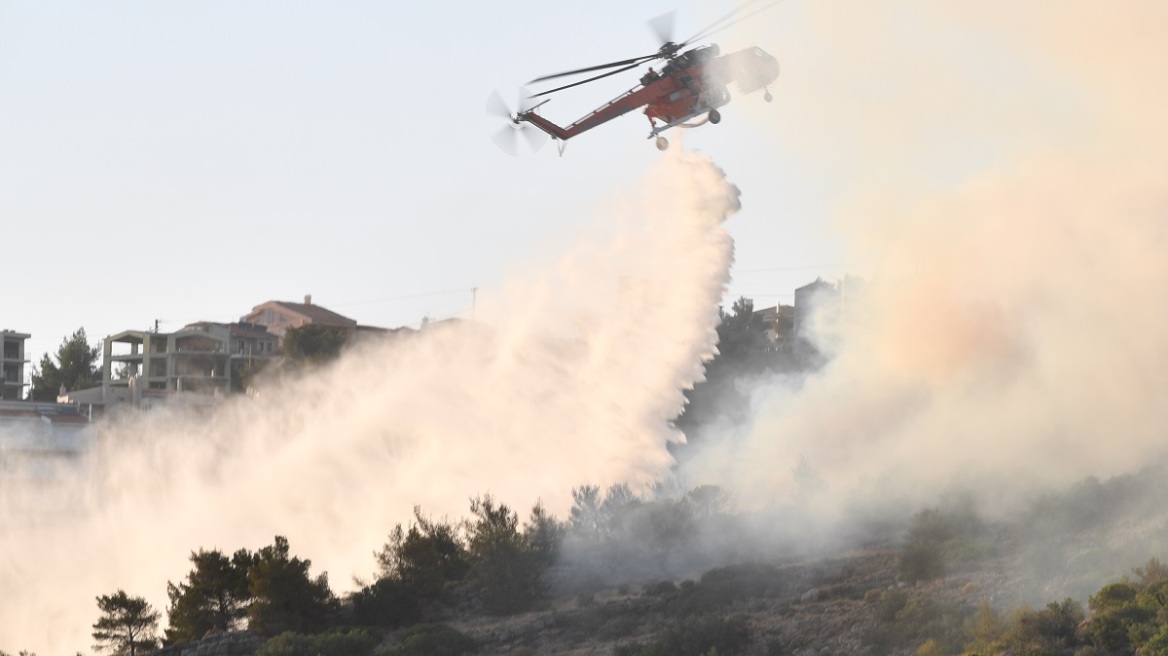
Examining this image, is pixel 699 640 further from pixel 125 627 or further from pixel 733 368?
pixel 733 368

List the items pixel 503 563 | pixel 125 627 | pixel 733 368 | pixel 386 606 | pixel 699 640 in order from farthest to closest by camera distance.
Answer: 1. pixel 733 368
2. pixel 125 627
3. pixel 503 563
4. pixel 386 606
5. pixel 699 640

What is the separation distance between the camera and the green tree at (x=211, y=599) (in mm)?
41969

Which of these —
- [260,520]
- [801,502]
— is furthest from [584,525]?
[260,520]

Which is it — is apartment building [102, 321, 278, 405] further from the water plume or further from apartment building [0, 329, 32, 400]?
the water plume

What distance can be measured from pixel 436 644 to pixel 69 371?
4305 inches

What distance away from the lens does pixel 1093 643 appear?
3000cm

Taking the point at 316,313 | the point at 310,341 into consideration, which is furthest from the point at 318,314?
the point at 310,341

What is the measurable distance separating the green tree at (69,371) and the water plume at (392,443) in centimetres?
6587

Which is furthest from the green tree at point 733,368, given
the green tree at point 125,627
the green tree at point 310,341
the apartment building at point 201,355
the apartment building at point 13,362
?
the apartment building at point 13,362

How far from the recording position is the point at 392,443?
53344mm

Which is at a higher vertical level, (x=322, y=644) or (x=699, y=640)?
(x=322, y=644)

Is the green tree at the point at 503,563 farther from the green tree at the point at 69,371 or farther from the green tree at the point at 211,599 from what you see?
the green tree at the point at 69,371

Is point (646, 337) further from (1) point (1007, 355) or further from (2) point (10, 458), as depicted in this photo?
(2) point (10, 458)

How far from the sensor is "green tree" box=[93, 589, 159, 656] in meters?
42.8
